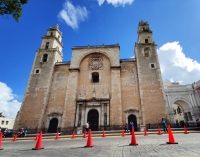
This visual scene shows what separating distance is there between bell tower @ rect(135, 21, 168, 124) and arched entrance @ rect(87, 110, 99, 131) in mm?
6498

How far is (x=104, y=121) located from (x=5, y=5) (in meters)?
16.0

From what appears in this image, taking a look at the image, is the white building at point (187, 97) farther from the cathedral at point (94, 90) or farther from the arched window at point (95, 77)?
the arched window at point (95, 77)

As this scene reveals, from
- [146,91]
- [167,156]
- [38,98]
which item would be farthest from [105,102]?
[167,156]

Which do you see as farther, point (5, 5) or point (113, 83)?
point (113, 83)

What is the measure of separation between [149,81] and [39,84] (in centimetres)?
1758

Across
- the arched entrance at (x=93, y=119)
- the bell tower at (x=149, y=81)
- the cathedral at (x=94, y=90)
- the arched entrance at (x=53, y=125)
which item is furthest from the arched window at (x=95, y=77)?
the arched entrance at (x=53, y=125)

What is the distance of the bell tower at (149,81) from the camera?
18125mm

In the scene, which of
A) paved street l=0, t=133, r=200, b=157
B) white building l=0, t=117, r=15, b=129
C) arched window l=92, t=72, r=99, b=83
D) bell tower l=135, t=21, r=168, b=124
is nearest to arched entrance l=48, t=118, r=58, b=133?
arched window l=92, t=72, r=99, b=83

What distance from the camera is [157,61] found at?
21781 mm

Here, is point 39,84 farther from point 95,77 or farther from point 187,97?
point 187,97

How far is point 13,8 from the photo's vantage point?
7.95m

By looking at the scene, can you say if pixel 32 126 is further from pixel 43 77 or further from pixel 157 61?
pixel 157 61

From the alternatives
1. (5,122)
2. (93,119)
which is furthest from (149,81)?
(5,122)

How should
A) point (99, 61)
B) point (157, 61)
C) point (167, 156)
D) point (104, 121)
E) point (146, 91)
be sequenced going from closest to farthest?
point (167, 156) → point (104, 121) → point (146, 91) → point (157, 61) → point (99, 61)
